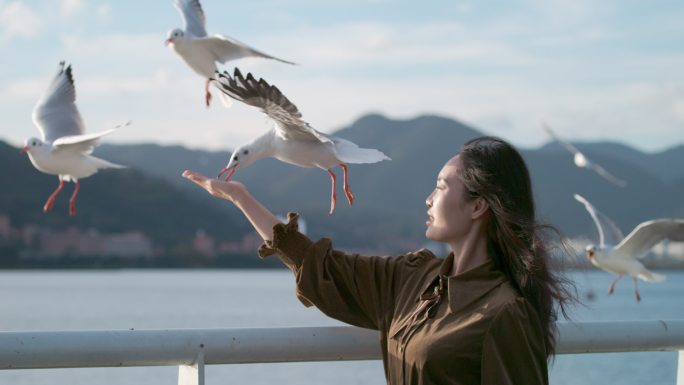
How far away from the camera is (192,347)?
110 inches

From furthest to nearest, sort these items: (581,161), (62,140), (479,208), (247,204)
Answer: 1. (581,161)
2. (62,140)
3. (247,204)
4. (479,208)

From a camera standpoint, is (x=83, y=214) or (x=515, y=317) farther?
(x=83, y=214)

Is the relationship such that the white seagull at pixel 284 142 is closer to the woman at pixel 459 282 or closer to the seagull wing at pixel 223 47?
the woman at pixel 459 282

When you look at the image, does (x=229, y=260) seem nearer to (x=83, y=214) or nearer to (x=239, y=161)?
(x=83, y=214)

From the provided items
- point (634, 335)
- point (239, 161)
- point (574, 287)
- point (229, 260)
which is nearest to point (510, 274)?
point (574, 287)

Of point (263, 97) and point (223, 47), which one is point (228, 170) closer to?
point (263, 97)

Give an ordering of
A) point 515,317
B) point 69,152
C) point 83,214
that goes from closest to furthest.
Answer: point 515,317 → point 69,152 → point 83,214

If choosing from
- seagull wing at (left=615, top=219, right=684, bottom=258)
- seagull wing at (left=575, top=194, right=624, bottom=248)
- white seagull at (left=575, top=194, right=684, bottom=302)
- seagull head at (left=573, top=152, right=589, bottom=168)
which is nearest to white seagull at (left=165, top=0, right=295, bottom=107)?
seagull wing at (left=615, top=219, right=684, bottom=258)

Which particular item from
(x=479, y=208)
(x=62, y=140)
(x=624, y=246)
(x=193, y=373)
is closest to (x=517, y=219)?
(x=479, y=208)

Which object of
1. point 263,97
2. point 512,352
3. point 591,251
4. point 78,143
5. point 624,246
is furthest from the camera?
point 591,251

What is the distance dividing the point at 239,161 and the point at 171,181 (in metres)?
76.0

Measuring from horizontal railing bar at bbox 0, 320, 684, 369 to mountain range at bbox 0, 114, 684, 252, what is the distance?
184ft

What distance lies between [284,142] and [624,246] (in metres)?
8.14

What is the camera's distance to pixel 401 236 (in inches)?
3344
